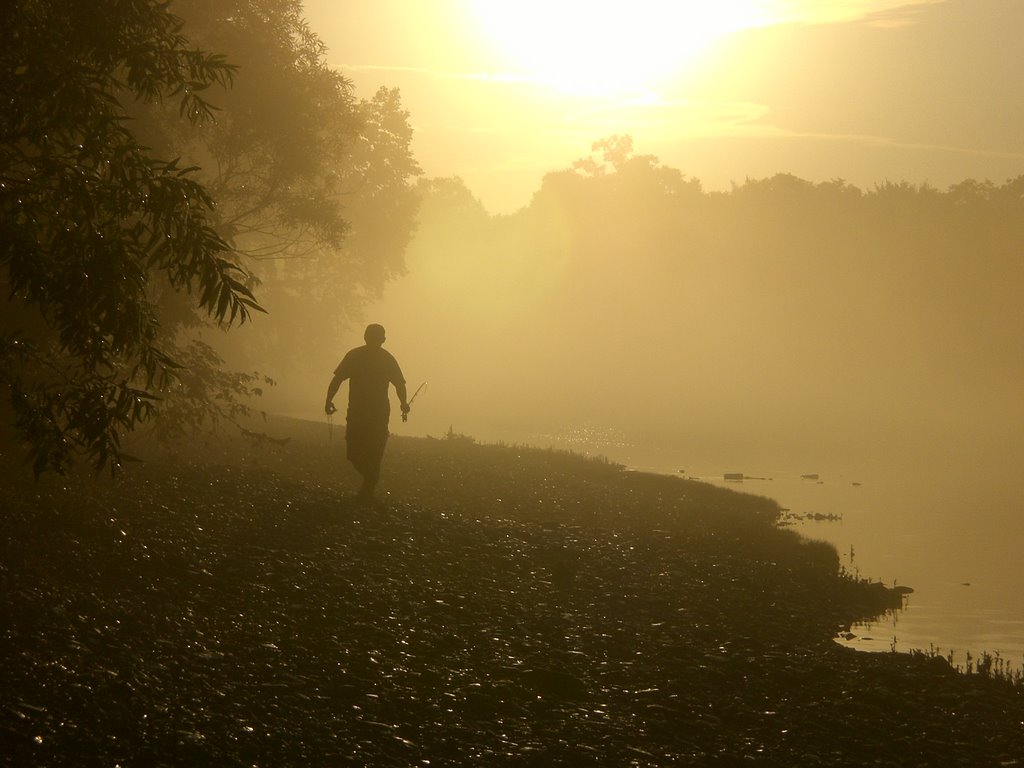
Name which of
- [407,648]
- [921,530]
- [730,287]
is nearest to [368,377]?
[407,648]

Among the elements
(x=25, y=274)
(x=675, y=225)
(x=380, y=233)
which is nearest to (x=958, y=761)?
(x=25, y=274)

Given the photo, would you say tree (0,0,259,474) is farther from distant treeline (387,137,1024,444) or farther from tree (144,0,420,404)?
distant treeline (387,137,1024,444)

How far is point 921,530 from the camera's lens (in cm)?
2994

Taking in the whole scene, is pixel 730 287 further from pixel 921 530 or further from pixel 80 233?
pixel 80 233

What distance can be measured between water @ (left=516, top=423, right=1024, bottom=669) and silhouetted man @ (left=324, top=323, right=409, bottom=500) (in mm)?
8287

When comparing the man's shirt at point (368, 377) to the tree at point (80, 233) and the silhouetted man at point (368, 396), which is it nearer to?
the silhouetted man at point (368, 396)

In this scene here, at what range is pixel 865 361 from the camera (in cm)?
11500

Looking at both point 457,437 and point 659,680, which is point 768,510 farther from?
point 659,680

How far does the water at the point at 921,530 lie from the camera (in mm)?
18234

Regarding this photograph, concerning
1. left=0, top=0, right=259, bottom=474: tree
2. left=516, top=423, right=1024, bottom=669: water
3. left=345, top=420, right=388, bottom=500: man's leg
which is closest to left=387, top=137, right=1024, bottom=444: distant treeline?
left=516, top=423, right=1024, bottom=669: water

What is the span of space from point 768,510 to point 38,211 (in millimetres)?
24524

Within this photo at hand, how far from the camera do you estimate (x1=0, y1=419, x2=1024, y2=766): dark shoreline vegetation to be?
9.39 meters

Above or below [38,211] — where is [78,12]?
above

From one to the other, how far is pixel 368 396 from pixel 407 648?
22.8ft
